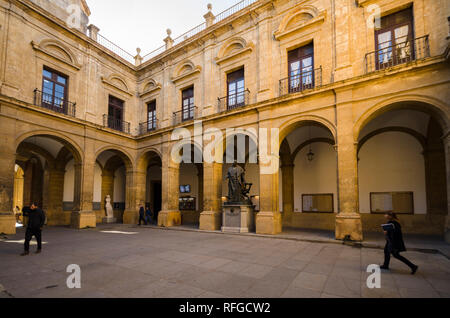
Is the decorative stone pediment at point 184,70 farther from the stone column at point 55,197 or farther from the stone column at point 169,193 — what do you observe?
the stone column at point 55,197

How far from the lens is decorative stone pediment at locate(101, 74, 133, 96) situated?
15250mm

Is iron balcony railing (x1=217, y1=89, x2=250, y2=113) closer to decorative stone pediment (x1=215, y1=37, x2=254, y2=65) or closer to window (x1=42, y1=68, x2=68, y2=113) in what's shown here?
decorative stone pediment (x1=215, y1=37, x2=254, y2=65)

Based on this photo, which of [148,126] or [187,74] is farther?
[148,126]

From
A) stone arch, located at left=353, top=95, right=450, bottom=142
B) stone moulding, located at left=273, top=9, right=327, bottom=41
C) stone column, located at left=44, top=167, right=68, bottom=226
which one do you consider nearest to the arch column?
stone column, located at left=44, top=167, right=68, bottom=226

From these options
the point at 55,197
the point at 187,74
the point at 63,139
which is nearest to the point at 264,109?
the point at 187,74

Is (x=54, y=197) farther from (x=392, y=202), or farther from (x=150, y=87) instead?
(x=392, y=202)

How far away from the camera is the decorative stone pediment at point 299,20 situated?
10.3 meters

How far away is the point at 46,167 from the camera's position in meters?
15.7

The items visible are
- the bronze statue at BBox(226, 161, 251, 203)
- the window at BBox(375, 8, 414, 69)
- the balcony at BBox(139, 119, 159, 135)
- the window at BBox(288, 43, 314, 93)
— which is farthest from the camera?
the balcony at BBox(139, 119, 159, 135)

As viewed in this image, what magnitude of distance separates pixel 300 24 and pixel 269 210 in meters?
8.23

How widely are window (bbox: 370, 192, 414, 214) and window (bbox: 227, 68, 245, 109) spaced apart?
7656mm

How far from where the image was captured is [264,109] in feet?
36.0

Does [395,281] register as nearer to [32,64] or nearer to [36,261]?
[36,261]
